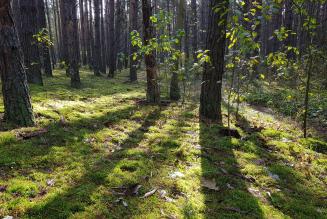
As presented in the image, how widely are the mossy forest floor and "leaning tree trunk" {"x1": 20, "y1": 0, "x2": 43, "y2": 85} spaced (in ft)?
15.0

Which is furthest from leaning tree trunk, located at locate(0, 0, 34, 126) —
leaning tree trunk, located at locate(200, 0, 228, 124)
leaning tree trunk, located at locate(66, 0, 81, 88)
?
leaning tree trunk, located at locate(66, 0, 81, 88)

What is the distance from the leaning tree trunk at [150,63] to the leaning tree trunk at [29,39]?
488 cm

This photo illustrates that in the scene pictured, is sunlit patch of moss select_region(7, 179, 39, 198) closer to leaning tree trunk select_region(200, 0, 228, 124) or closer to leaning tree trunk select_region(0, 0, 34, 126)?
leaning tree trunk select_region(0, 0, 34, 126)

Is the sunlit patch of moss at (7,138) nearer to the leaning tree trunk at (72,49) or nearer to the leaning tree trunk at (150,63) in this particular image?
the leaning tree trunk at (150,63)

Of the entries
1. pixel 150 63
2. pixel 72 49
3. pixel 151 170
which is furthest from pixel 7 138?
pixel 72 49

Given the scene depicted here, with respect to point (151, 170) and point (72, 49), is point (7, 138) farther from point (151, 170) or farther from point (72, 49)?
point (72, 49)

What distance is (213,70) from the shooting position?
7609 mm

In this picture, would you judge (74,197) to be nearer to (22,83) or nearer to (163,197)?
(163,197)

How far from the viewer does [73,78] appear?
1248 centimetres

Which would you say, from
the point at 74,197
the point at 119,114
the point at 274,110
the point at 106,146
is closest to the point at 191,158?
the point at 106,146

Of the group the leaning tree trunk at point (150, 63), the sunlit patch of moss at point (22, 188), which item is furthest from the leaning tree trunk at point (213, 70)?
the sunlit patch of moss at point (22, 188)

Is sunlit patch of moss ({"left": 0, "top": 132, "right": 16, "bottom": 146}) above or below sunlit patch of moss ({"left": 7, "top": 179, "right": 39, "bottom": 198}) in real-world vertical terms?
above

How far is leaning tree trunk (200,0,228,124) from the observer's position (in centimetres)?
730

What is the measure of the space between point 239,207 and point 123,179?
181cm
